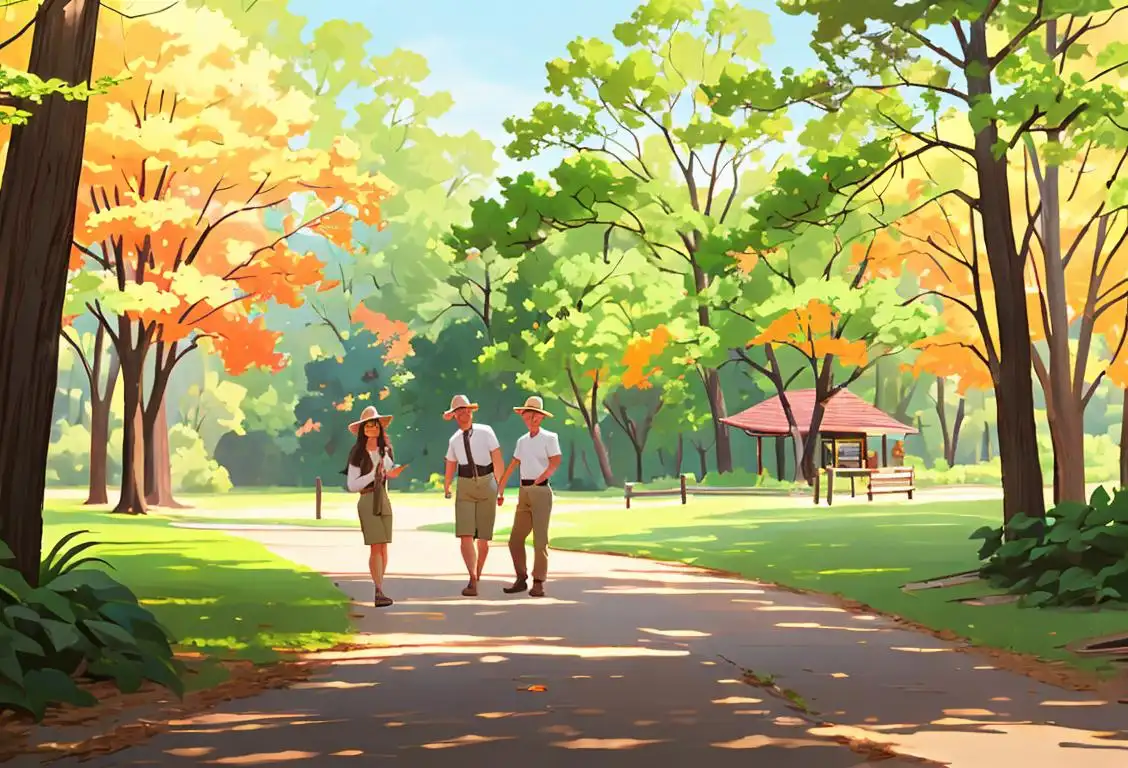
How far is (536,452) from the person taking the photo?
1565 centimetres

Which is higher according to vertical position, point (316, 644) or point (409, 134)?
point (409, 134)

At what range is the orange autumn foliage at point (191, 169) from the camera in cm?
3266

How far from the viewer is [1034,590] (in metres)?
15.3

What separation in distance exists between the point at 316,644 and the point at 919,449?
7573 centimetres

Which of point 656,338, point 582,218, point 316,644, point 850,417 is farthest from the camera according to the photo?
point 850,417

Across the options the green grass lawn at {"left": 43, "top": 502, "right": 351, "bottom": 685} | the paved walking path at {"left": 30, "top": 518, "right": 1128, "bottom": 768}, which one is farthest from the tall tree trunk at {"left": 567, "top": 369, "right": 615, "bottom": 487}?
the paved walking path at {"left": 30, "top": 518, "right": 1128, "bottom": 768}

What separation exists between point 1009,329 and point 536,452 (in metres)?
5.69

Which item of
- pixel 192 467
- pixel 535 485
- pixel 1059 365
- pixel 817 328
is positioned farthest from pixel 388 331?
pixel 535 485

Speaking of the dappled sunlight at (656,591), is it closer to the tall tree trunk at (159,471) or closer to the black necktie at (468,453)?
the black necktie at (468,453)

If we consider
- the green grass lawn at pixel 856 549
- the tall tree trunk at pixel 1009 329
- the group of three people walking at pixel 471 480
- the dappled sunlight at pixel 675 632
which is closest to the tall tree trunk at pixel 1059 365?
the green grass lawn at pixel 856 549

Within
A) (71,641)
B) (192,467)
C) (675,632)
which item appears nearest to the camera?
(71,641)

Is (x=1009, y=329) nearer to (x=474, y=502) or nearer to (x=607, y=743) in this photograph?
(x=474, y=502)

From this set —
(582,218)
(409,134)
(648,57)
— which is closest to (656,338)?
(648,57)

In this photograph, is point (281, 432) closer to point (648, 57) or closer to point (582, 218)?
point (648, 57)
